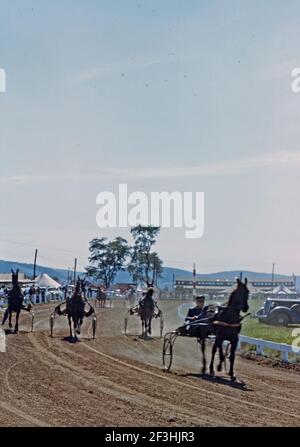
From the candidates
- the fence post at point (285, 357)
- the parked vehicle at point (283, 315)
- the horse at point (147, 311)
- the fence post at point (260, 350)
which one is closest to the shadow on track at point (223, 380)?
the fence post at point (285, 357)

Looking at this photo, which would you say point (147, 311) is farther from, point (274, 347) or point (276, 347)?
point (276, 347)

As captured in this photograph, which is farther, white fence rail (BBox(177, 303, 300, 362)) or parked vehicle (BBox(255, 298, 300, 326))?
parked vehicle (BBox(255, 298, 300, 326))

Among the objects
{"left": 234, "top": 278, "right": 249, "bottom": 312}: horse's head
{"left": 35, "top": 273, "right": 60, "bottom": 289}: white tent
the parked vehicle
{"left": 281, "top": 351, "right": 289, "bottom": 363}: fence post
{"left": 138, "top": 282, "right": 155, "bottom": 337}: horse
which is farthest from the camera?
{"left": 35, "top": 273, "right": 60, "bottom": 289}: white tent

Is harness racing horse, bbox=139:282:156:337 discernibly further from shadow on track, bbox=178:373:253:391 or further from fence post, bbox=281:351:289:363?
shadow on track, bbox=178:373:253:391

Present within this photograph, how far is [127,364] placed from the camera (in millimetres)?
17875

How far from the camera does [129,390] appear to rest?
13641mm

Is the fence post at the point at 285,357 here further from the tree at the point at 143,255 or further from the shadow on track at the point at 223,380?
the tree at the point at 143,255

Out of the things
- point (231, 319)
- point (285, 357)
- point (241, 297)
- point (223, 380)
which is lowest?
point (223, 380)

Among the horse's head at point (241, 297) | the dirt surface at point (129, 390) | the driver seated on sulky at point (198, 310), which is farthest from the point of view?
the driver seated on sulky at point (198, 310)

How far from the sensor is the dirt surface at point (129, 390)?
10984 mm

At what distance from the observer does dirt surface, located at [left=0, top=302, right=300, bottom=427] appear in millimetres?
10984

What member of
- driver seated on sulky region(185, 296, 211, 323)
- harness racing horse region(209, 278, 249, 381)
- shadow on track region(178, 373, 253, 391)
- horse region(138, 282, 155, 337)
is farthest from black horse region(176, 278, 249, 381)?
horse region(138, 282, 155, 337)

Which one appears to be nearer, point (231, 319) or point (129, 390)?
point (129, 390)

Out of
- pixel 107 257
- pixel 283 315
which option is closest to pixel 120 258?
pixel 107 257
